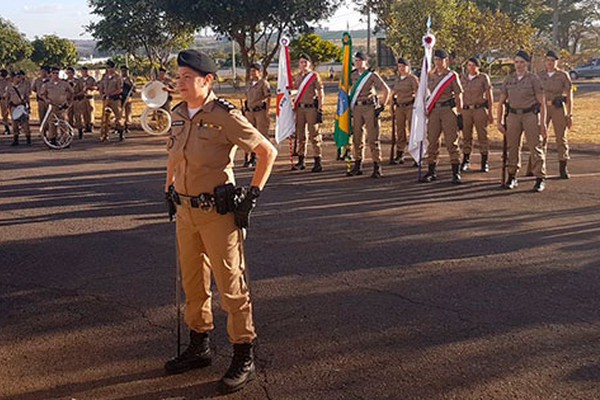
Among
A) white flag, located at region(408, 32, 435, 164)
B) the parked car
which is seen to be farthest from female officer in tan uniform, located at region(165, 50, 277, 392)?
the parked car

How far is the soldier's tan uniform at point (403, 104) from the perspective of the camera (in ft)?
41.3

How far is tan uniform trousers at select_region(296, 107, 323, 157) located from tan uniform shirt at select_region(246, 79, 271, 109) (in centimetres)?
67

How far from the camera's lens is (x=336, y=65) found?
216ft

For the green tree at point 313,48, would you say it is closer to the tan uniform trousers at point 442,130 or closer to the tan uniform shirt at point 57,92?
the tan uniform shirt at point 57,92

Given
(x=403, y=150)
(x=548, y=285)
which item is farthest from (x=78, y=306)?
(x=403, y=150)

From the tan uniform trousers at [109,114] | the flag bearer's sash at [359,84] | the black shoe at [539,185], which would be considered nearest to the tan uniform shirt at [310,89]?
the flag bearer's sash at [359,84]

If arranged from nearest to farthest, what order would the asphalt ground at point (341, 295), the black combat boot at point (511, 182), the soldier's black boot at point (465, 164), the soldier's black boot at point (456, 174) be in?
the asphalt ground at point (341, 295), the black combat boot at point (511, 182), the soldier's black boot at point (456, 174), the soldier's black boot at point (465, 164)

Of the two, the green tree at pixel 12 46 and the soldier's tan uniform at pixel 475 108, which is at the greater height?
the green tree at pixel 12 46

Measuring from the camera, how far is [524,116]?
966cm

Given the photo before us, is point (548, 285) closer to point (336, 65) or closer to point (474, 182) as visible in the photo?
point (474, 182)

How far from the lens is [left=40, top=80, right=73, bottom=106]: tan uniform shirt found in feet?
52.6

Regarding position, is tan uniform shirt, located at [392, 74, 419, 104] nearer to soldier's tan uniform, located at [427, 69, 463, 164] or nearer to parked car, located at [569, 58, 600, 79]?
soldier's tan uniform, located at [427, 69, 463, 164]

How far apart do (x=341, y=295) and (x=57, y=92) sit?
41.3ft

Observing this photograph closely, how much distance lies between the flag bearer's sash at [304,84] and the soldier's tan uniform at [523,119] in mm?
3483
